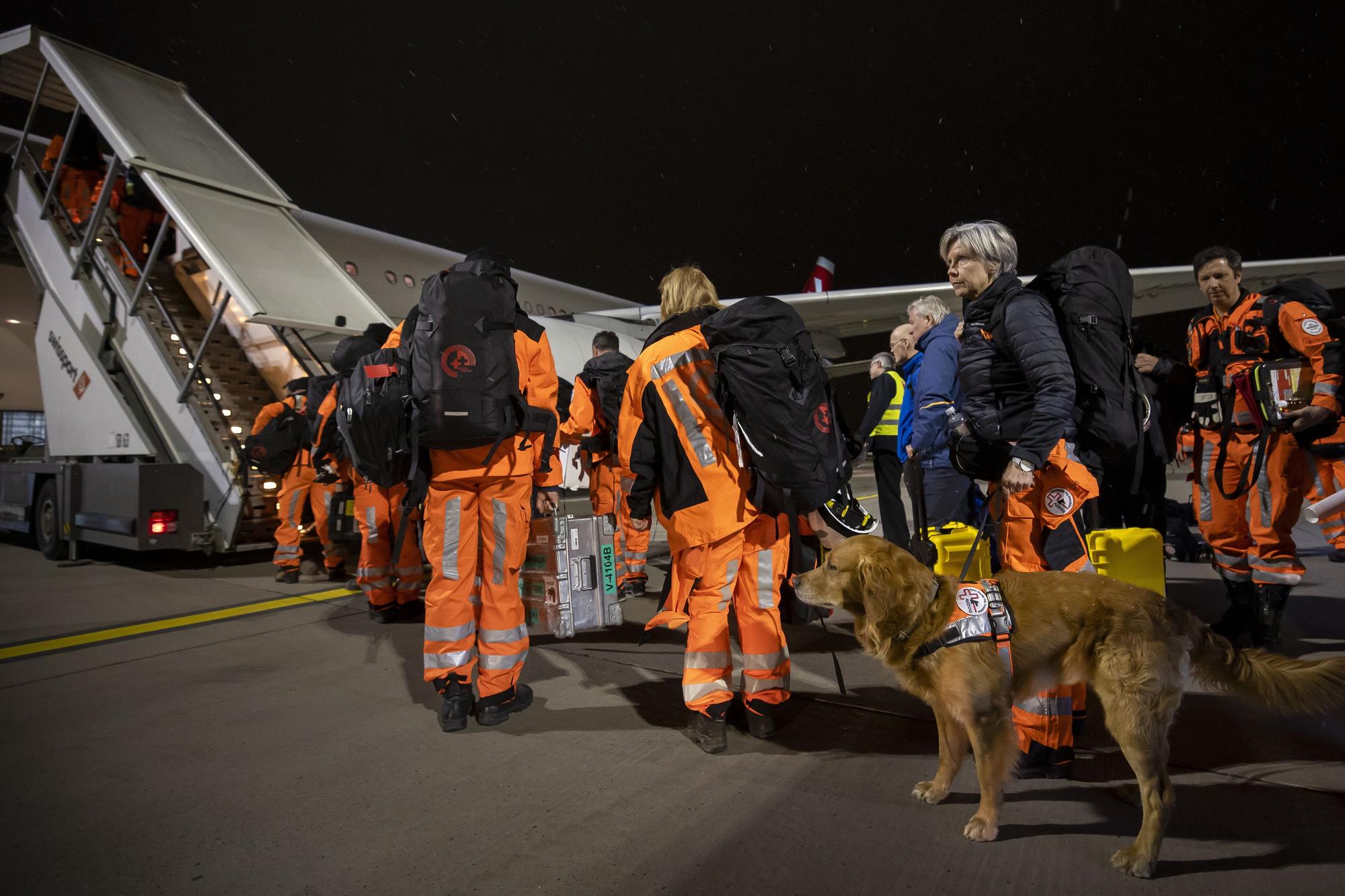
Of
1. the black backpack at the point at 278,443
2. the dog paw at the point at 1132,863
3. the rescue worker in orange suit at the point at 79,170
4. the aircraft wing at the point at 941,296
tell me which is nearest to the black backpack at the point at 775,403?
the dog paw at the point at 1132,863

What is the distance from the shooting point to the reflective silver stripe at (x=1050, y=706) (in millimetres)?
2336

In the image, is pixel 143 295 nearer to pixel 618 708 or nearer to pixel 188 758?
pixel 188 758

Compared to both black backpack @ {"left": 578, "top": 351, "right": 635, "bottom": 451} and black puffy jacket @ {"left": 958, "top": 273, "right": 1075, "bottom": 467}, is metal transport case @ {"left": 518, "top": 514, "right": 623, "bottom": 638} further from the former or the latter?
black puffy jacket @ {"left": 958, "top": 273, "right": 1075, "bottom": 467}

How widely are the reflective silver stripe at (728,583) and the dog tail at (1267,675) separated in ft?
4.57

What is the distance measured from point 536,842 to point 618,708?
1.13 metres

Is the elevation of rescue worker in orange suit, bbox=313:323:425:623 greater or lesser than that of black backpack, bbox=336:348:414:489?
lesser

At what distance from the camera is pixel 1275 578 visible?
3598 mm

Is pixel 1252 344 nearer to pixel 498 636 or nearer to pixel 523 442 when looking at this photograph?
pixel 523 442

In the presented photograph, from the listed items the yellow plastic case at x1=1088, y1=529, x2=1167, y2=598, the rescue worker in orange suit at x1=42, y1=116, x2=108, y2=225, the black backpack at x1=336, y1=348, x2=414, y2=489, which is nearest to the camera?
the yellow plastic case at x1=1088, y1=529, x2=1167, y2=598

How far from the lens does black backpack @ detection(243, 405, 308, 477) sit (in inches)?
219

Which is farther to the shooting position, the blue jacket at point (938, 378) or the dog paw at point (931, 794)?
the blue jacket at point (938, 378)

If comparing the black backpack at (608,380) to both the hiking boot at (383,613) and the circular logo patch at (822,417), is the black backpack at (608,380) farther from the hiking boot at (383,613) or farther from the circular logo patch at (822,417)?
the circular logo patch at (822,417)

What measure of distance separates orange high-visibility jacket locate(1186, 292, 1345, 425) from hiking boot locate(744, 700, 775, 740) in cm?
307

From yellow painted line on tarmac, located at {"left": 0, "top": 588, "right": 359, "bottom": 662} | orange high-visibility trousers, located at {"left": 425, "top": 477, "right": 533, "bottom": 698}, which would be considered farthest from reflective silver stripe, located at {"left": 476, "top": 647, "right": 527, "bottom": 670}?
yellow painted line on tarmac, located at {"left": 0, "top": 588, "right": 359, "bottom": 662}
